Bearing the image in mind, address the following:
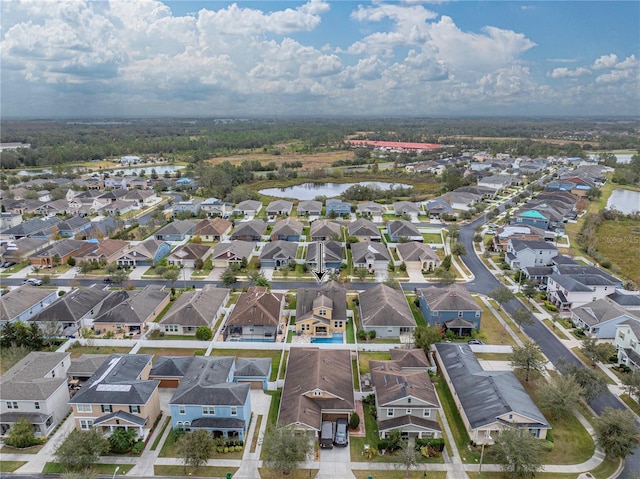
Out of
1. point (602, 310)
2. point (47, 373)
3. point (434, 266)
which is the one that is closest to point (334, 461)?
point (47, 373)

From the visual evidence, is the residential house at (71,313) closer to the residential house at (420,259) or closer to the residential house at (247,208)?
the residential house at (420,259)

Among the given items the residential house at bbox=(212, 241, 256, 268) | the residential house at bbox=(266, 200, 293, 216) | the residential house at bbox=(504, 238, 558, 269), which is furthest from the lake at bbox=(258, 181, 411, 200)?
the residential house at bbox=(504, 238, 558, 269)

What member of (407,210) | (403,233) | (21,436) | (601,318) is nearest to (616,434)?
(601,318)

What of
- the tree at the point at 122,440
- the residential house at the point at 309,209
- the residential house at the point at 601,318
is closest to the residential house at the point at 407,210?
the residential house at the point at 309,209

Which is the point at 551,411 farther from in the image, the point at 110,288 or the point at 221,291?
the point at 110,288

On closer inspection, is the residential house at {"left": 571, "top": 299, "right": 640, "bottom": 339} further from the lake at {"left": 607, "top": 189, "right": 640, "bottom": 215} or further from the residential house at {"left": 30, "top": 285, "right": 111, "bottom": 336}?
the lake at {"left": 607, "top": 189, "right": 640, "bottom": 215}

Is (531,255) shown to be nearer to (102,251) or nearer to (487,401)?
(487,401)

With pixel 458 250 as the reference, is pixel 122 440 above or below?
below
